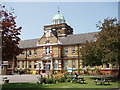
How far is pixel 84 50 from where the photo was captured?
2466 cm

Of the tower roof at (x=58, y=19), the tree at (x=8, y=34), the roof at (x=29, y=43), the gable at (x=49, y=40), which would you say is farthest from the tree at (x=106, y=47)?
the tower roof at (x=58, y=19)

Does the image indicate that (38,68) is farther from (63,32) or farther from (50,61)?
(63,32)

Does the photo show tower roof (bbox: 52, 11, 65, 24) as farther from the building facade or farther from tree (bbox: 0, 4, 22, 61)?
tree (bbox: 0, 4, 22, 61)

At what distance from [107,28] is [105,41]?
2113 millimetres

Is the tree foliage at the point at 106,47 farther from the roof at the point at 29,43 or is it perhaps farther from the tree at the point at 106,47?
the roof at the point at 29,43

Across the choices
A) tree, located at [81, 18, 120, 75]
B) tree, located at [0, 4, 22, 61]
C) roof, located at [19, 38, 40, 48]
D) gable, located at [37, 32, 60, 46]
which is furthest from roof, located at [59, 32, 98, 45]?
tree, located at [0, 4, 22, 61]

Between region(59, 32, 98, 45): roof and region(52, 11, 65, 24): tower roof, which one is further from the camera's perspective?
region(52, 11, 65, 24): tower roof

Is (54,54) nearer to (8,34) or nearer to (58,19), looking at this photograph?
(58,19)

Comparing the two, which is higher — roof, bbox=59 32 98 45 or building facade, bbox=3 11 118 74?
roof, bbox=59 32 98 45

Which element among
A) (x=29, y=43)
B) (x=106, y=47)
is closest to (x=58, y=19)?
(x=29, y=43)

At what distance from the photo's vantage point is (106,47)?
2156 cm

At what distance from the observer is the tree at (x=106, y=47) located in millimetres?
20531

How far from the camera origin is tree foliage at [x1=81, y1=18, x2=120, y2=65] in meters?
20.6

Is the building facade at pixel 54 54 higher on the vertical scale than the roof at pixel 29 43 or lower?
lower
